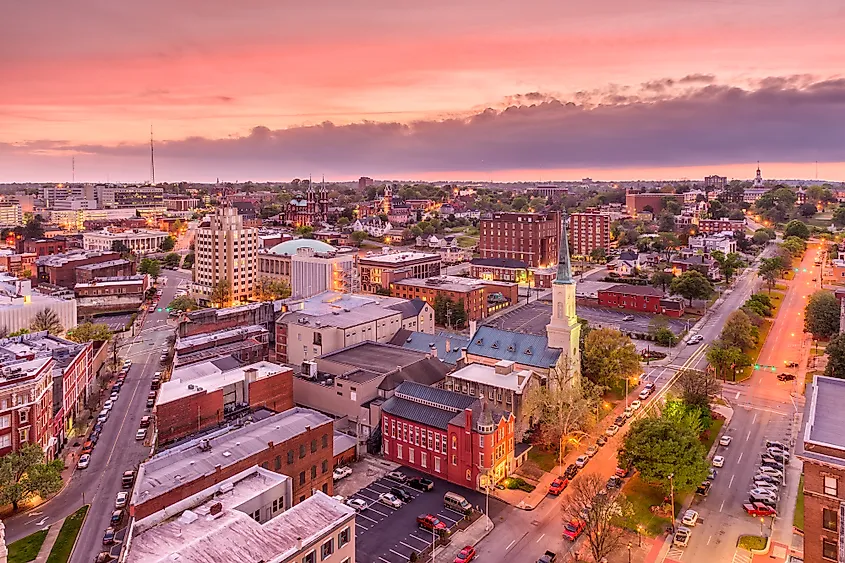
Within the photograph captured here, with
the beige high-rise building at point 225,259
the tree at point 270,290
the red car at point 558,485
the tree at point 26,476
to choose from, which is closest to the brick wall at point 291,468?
the tree at point 26,476

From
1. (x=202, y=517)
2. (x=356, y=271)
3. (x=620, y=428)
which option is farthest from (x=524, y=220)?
(x=202, y=517)

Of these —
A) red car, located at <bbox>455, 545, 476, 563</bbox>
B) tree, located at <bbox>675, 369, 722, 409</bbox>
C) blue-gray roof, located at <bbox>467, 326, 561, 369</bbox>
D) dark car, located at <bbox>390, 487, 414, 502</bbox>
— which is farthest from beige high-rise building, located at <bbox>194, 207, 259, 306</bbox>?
red car, located at <bbox>455, 545, 476, 563</bbox>

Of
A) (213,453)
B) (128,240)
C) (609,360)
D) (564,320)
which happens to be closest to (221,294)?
(564,320)

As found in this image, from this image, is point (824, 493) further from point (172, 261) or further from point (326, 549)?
point (172, 261)

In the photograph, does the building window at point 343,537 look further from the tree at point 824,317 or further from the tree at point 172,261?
the tree at point 172,261

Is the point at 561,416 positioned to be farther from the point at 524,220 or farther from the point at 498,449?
the point at 524,220

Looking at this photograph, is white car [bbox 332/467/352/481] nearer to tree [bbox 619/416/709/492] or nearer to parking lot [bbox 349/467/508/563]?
parking lot [bbox 349/467/508/563]

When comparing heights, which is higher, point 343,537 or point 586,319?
point 343,537
